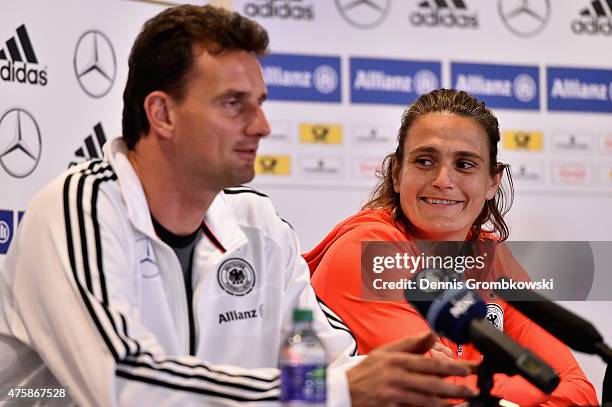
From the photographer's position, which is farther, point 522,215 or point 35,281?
point 522,215

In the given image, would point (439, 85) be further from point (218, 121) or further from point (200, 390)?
point (200, 390)

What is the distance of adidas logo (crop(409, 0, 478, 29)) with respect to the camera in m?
4.64

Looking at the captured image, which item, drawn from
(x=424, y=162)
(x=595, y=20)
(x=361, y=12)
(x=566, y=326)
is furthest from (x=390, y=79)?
(x=566, y=326)

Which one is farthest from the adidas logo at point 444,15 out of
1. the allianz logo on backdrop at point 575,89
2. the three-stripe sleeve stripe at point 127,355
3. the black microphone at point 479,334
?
the black microphone at point 479,334

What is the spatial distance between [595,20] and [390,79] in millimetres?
1194

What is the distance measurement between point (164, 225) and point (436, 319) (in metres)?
0.74

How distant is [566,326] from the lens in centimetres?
147

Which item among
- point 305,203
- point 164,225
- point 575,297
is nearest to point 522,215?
point 305,203

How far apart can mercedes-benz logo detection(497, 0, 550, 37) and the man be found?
2.96 metres

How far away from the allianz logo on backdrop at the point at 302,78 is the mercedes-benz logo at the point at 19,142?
1627 mm

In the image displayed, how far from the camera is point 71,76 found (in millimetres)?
3148

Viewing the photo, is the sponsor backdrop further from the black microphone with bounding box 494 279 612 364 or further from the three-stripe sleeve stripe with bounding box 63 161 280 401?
the three-stripe sleeve stripe with bounding box 63 161 280 401

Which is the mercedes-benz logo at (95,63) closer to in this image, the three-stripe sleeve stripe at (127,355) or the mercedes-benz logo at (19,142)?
the mercedes-benz logo at (19,142)

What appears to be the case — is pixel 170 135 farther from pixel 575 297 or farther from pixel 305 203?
pixel 305 203
